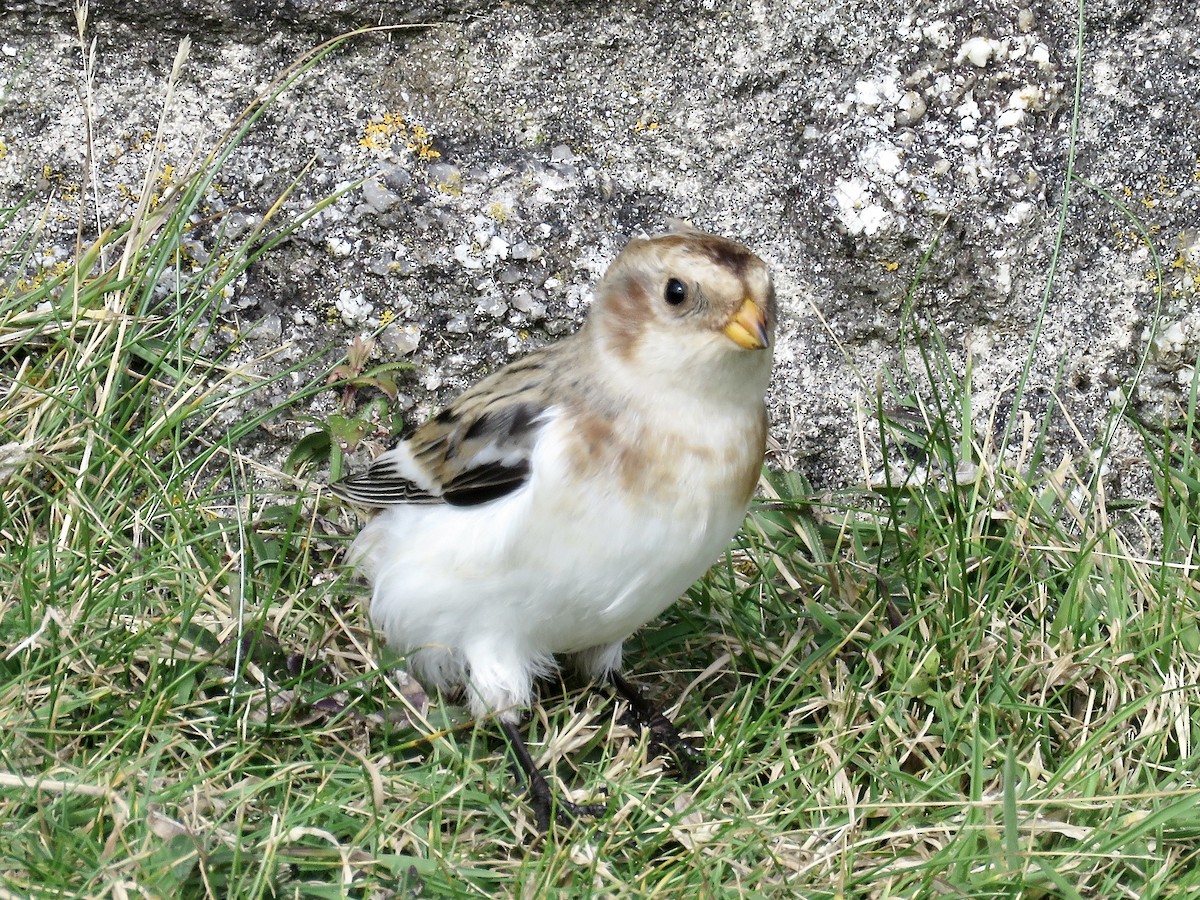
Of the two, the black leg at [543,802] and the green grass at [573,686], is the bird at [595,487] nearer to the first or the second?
the black leg at [543,802]

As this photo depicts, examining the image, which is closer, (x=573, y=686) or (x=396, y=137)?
(x=573, y=686)

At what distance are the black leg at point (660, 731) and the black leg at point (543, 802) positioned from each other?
22 cm

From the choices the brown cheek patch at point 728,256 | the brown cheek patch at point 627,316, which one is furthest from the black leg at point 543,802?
the brown cheek patch at point 728,256

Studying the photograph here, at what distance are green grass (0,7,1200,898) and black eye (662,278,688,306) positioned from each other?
0.86 meters

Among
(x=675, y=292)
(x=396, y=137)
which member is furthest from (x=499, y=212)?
(x=675, y=292)

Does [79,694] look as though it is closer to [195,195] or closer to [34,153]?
[195,195]

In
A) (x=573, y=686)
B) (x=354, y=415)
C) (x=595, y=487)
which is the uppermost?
(x=595, y=487)

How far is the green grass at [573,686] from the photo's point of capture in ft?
8.15

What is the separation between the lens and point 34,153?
3.81 metres

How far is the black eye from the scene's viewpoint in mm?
2688

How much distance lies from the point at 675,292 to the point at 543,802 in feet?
3.36

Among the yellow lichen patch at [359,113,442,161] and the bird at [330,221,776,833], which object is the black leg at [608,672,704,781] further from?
the yellow lichen patch at [359,113,442,161]

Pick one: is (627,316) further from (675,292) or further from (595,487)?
(595,487)

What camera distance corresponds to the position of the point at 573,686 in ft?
11.0
